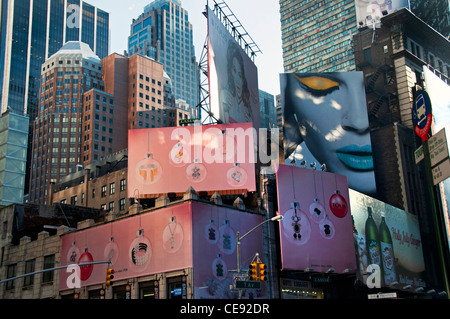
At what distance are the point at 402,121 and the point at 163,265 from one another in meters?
51.5

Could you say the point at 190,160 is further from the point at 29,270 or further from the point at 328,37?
the point at 328,37

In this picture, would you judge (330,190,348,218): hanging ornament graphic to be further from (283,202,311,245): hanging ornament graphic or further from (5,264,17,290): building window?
(5,264,17,290): building window

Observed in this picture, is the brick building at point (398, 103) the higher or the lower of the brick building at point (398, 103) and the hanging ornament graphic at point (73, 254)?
the higher

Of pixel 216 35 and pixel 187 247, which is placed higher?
pixel 216 35

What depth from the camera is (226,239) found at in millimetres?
53125

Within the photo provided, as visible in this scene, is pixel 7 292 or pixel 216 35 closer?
pixel 7 292

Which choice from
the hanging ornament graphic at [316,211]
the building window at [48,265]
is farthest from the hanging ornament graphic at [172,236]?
the building window at [48,265]

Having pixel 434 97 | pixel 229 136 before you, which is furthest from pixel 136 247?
pixel 434 97

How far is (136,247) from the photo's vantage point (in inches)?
2143

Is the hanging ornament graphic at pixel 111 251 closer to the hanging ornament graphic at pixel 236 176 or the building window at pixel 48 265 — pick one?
the building window at pixel 48 265

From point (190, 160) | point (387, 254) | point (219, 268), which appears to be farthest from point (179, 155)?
point (387, 254)

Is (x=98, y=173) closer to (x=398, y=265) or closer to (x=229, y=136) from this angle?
(x=229, y=136)

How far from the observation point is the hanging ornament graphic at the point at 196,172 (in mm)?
64812

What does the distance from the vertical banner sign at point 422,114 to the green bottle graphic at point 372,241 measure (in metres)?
39.4
